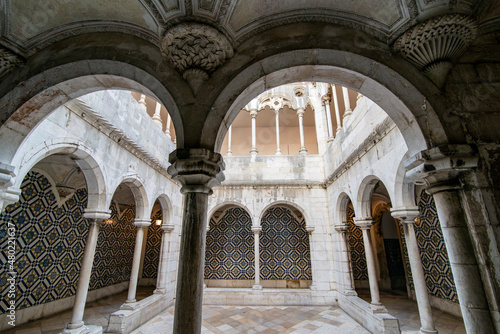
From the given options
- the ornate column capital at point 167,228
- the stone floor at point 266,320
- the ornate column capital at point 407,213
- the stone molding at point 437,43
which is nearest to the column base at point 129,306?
the stone floor at point 266,320

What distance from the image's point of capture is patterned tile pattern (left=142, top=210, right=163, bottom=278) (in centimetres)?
945

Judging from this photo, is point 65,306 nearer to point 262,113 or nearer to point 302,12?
point 302,12

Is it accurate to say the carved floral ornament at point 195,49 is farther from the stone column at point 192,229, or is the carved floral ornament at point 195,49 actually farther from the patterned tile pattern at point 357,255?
the patterned tile pattern at point 357,255

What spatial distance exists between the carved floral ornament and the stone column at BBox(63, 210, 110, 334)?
344cm

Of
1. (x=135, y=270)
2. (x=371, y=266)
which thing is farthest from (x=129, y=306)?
(x=371, y=266)

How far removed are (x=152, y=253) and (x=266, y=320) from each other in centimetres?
579

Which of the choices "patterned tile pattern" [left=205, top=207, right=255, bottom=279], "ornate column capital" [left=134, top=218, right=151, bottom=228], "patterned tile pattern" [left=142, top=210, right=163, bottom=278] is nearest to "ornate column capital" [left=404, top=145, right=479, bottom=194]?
"ornate column capital" [left=134, top=218, right=151, bottom=228]

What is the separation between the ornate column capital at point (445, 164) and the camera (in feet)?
5.95

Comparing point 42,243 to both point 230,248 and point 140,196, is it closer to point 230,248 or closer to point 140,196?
point 140,196

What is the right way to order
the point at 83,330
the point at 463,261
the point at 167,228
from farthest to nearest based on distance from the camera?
the point at 167,228 < the point at 83,330 < the point at 463,261

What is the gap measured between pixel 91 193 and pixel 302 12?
4364 mm

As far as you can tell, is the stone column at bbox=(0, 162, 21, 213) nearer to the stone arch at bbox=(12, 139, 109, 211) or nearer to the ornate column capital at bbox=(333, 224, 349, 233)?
the stone arch at bbox=(12, 139, 109, 211)

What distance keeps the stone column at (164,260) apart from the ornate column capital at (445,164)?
6.44m

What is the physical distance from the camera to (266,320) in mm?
5676
